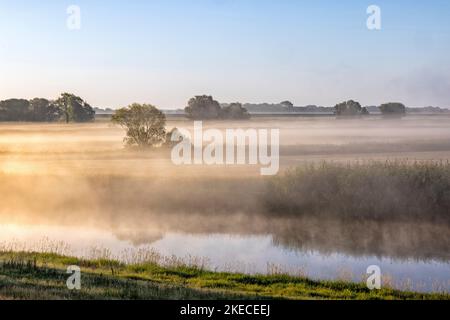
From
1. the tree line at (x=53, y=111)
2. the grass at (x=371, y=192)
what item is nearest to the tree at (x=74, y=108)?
the tree line at (x=53, y=111)

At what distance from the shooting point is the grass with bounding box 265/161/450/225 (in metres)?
31.5

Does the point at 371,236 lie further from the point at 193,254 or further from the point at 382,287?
the point at 382,287

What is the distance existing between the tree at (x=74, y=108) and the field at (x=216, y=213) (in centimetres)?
410

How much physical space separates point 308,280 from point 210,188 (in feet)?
74.7

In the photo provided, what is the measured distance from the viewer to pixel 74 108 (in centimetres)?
5756

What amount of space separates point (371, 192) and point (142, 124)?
25.6m

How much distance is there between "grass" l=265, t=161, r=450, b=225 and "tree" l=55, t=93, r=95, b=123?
2996cm

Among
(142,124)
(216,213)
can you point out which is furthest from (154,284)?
(142,124)

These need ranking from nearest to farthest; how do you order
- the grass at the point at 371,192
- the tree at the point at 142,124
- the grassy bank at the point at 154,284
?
the grassy bank at the point at 154,284 < the grass at the point at 371,192 < the tree at the point at 142,124

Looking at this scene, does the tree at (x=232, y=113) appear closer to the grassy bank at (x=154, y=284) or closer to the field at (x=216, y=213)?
the field at (x=216, y=213)

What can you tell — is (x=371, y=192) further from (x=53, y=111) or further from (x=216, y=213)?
(x=53, y=111)

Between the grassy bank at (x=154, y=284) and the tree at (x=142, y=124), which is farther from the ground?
the tree at (x=142, y=124)

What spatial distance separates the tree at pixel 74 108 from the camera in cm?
5750

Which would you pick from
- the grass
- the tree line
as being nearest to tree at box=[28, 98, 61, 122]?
the tree line
